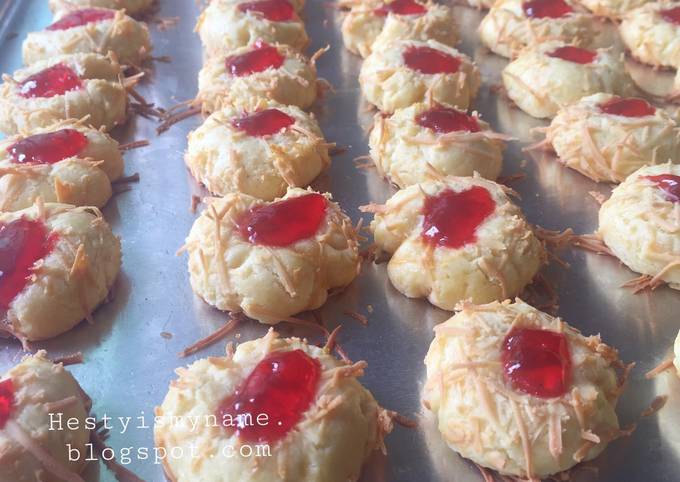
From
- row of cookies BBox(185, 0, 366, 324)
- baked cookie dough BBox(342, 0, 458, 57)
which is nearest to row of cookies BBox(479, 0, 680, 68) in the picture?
baked cookie dough BBox(342, 0, 458, 57)

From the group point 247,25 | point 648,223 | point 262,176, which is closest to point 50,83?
point 247,25

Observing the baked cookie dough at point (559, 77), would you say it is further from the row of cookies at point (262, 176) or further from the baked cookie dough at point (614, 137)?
the row of cookies at point (262, 176)

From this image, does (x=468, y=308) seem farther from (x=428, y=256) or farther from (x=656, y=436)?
(x=656, y=436)

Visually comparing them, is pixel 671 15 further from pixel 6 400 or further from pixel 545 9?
pixel 6 400

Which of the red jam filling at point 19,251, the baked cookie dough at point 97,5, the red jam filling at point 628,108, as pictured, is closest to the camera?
the red jam filling at point 19,251

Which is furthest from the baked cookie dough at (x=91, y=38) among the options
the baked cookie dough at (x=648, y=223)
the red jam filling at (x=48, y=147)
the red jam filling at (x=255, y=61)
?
the baked cookie dough at (x=648, y=223)

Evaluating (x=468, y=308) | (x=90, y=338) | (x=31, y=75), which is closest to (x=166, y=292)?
(x=90, y=338)
